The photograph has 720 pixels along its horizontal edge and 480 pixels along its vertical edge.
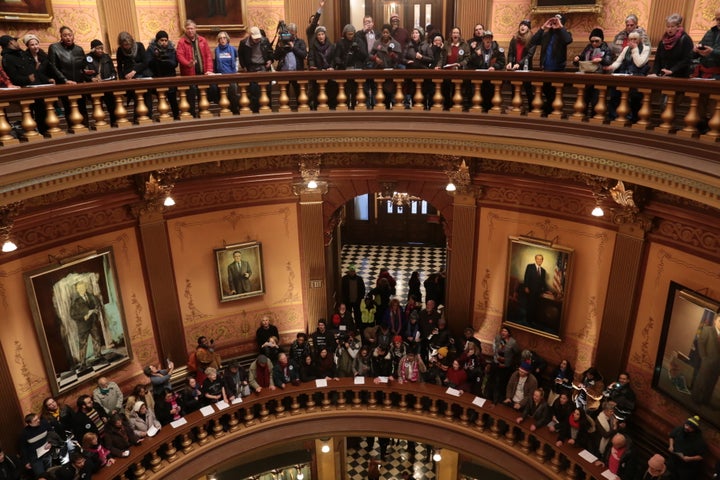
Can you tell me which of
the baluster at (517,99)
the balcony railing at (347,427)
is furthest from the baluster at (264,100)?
the balcony railing at (347,427)

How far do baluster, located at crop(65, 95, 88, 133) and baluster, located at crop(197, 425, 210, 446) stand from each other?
5.09 meters

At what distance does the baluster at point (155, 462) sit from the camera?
8.95 m

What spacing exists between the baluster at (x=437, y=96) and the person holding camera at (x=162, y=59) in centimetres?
380

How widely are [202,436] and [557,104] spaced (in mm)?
7592

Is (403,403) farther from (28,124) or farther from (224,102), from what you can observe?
(28,124)

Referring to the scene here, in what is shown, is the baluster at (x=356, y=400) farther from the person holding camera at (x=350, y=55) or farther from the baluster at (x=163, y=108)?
the baluster at (x=163, y=108)

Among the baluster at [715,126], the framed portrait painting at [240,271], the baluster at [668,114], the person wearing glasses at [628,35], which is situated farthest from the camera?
the framed portrait painting at [240,271]

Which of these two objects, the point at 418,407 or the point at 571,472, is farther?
the point at 418,407

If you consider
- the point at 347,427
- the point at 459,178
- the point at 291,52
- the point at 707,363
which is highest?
the point at 291,52

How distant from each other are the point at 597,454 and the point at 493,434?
5.69 feet

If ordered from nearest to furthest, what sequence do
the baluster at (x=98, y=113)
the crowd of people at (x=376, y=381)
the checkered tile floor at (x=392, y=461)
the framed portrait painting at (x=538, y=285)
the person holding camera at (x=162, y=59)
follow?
the baluster at (x=98, y=113) < the crowd of people at (x=376, y=381) < the person holding camera at (x=162, y=59) < the framed portrait painting at (x=538, y=285) < the checkered tile floor at (x=392, y=461)

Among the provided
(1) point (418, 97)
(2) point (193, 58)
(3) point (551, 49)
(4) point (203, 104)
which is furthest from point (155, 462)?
(3) point (551, 49)

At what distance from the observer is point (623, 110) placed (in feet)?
23.0

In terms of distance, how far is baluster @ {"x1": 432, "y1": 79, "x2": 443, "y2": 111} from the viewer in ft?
28.0
